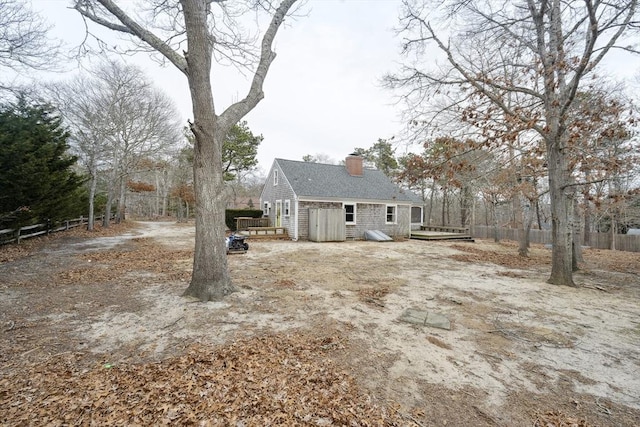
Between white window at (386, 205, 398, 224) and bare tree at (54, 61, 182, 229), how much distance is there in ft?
56.9

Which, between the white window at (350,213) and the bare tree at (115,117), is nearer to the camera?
the white window at (350,213)

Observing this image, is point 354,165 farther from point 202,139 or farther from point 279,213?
point 202,139

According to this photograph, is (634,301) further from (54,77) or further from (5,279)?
(54,77)

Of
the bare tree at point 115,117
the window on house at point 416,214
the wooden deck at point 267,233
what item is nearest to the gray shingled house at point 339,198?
the wooden deck at point 267,233

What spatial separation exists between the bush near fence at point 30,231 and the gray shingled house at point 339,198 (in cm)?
1149

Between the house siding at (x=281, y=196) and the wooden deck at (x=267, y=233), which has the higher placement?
Result: the house siding at (x=281, y=196)

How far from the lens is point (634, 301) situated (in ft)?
18.5

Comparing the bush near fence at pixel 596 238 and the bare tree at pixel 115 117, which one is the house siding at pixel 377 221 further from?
the bare tree at pixel 115 117

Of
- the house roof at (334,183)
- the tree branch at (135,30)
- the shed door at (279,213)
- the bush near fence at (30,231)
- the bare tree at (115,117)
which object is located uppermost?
the bare tree at (115,117)

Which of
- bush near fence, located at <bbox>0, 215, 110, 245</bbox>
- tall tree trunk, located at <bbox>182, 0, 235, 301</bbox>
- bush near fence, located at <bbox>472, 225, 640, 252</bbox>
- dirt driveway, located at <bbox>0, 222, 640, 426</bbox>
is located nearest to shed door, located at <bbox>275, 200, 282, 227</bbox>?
dirt driveway, located at <bbox>0, 222, 640, 426</bbox>

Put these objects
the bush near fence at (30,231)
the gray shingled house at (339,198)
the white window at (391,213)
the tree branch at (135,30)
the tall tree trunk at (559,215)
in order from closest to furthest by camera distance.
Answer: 1. the tree branch at (135,30)
2. the tall tree trunk at (559,215)
3. the bush near fence at (30,231)
4. the gray shingled house at (339,198)
5. the white window at (391,213)

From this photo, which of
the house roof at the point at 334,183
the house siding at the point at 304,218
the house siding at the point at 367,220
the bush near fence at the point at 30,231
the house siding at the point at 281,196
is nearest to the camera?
the bush near fence at the point at 30,231

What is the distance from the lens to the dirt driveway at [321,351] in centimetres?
242

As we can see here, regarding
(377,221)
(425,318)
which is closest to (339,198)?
(377,221)
